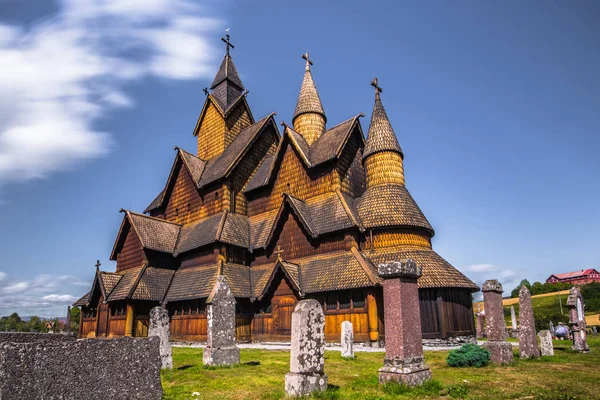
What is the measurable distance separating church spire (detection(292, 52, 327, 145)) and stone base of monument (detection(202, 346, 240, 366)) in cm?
2073

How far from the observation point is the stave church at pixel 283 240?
70.5 feet

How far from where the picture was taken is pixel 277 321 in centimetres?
2361

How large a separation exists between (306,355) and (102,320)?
24.4 meters

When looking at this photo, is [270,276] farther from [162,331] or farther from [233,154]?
[233,154]

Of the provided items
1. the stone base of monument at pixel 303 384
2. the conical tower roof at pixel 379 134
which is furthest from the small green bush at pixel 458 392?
the conical tower roof at pixel 379 134

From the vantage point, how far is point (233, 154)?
104ft

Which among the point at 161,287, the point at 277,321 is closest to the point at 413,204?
the point at 277,321

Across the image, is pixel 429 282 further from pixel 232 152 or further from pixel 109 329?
pixel 109 329

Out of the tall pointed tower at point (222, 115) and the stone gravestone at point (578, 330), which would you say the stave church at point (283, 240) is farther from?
the stone gravestone at point (578, 330)

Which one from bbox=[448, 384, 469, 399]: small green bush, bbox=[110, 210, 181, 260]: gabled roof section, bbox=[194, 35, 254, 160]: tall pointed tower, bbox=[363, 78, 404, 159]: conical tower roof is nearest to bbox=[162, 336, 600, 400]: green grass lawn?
bbox=[448, 384, 469, 399]: small green bush

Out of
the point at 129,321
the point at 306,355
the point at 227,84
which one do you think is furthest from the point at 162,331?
the point at 227,84

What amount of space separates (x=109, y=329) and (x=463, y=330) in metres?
21.8

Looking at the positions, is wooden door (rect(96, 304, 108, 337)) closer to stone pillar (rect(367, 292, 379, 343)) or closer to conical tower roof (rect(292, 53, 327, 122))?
stone pillar (rect(367, 292, 379, 343))

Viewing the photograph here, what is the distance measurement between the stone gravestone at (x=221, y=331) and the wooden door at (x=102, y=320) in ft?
59.0
